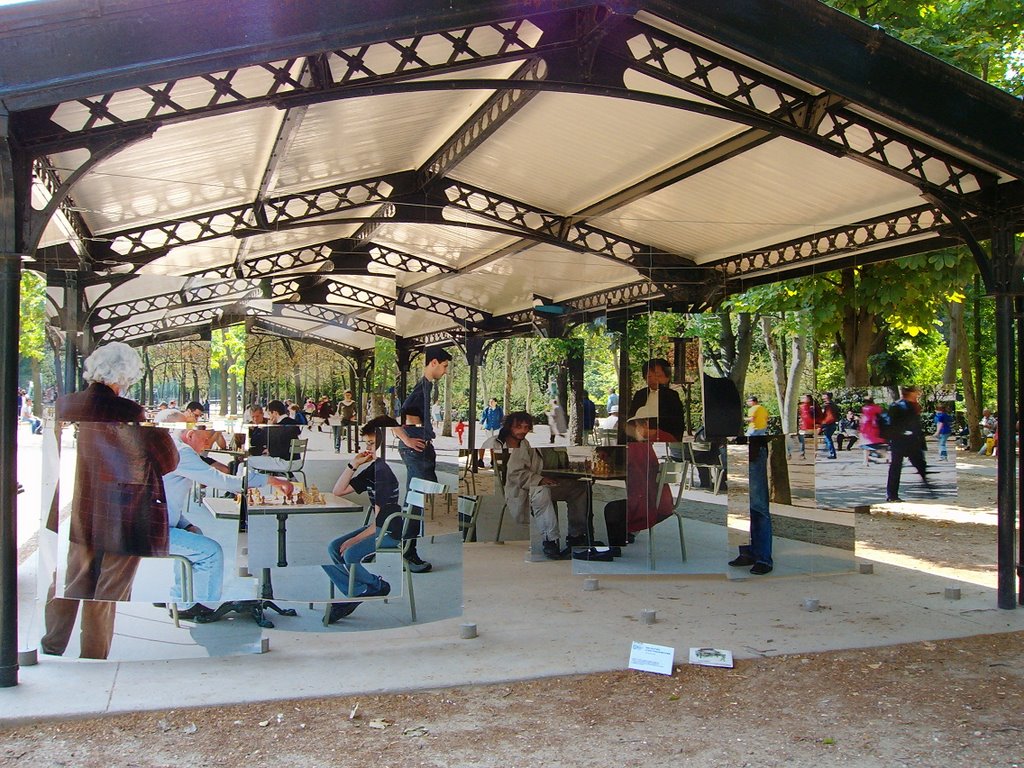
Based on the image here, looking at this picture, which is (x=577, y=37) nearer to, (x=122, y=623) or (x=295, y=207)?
(x=295, y=207)

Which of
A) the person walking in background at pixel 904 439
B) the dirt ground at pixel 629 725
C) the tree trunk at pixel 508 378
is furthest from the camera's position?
the person walking in background at pixel 904 439

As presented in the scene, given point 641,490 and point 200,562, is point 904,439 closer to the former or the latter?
point 641,490

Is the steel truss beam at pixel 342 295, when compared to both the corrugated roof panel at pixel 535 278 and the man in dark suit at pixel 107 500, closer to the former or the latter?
the corrugated roof panel at pixel 535 278

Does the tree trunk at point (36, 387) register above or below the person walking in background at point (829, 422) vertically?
above

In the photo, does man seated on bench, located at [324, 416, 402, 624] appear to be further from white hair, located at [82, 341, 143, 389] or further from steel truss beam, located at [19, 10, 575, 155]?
steel truss beam, located at [19, 10, 575, 155]

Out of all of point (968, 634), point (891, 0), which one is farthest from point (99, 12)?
point (891, 0)

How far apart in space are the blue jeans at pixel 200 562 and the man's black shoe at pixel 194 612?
0.14 ft

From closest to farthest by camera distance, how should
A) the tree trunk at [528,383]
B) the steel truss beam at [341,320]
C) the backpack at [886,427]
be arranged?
the steel truss beam at [341,320] < the tree trunk at [528,383] < the backpack at [886,427]

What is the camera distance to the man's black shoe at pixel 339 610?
211 inches

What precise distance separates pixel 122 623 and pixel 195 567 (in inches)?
20.0

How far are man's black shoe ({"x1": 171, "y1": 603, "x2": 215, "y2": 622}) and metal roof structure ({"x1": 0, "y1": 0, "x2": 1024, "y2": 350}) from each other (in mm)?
1614

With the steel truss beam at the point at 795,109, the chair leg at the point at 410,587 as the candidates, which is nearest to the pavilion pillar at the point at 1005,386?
the steel truss beam at the point at 795,109

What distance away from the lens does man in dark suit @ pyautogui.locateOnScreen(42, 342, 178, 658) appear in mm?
4773

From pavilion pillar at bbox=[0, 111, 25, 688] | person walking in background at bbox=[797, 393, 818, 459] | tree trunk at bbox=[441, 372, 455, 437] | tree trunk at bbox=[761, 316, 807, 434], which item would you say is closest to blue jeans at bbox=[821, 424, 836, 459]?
person walking in background at bbox=[797, 393, 818, 459]
